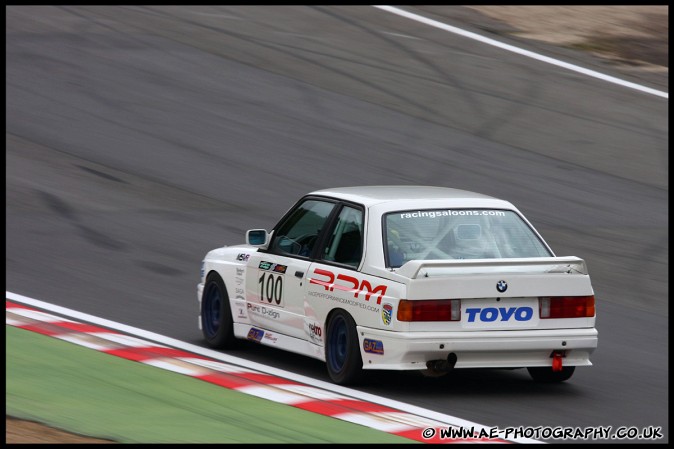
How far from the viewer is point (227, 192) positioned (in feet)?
54.8

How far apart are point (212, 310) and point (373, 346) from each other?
8.37 ft

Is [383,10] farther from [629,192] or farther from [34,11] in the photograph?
[629,192]

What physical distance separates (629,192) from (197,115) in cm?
652

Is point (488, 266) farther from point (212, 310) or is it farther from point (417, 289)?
point (212, 310)

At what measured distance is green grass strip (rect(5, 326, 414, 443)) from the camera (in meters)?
7.41

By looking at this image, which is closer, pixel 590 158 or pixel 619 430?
pixel 619 430

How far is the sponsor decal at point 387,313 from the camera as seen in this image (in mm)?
8777

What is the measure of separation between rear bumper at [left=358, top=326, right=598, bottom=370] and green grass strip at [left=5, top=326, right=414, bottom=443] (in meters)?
0.88

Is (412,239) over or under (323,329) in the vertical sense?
over

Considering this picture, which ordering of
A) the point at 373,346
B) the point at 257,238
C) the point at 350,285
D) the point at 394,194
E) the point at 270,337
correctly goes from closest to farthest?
the point at 373,346, the point at 350,285, the point at 394,194, the point at 270,337, the point at 257,238

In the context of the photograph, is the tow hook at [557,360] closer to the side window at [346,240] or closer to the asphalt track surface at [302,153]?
the asphalt track surface at [302,153]

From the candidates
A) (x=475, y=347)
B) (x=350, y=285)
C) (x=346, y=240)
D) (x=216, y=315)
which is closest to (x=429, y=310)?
(x=475, y=347)

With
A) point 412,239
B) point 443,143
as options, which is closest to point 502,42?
point 443,143

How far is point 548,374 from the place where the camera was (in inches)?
374
